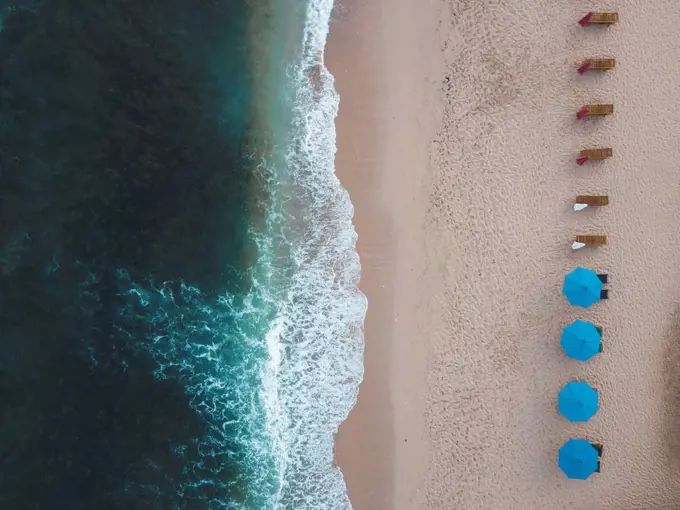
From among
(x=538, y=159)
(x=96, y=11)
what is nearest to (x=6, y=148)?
(x=96, y=11)

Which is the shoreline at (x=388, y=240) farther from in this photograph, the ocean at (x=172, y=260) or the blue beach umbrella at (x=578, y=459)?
the blue beach umbrella at (x=578, y=459)

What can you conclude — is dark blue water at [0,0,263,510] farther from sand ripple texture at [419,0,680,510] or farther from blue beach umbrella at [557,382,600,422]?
blue beach umbrella at [557,382,600,422]

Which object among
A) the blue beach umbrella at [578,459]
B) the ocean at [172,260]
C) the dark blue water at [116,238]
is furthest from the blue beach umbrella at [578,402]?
the dark blue water at [116,238]

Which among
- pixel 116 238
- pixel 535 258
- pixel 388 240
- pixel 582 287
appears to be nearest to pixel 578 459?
pixel 582 287

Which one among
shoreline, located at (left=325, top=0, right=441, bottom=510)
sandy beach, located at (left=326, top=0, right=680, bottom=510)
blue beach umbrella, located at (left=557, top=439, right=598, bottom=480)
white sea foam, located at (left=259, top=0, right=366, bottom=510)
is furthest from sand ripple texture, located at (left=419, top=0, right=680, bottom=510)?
white sea foam, located at (left=259, top=0, right=366, bottom=510)

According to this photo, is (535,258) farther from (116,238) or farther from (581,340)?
(116,238)

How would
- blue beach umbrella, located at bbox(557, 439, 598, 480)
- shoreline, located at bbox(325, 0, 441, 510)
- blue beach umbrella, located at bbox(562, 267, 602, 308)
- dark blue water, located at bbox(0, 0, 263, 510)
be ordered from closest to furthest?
1. blue beach umbrella, located at bbox(562, 267, 602, 308)
2. blue beach umbrella, located at bbox(557, 439, 598, 480)
3. dark blue water, located at bbox(0, 0, 263, 510)
4. shoreline, located at bbox(325, 0, 441, 510)
